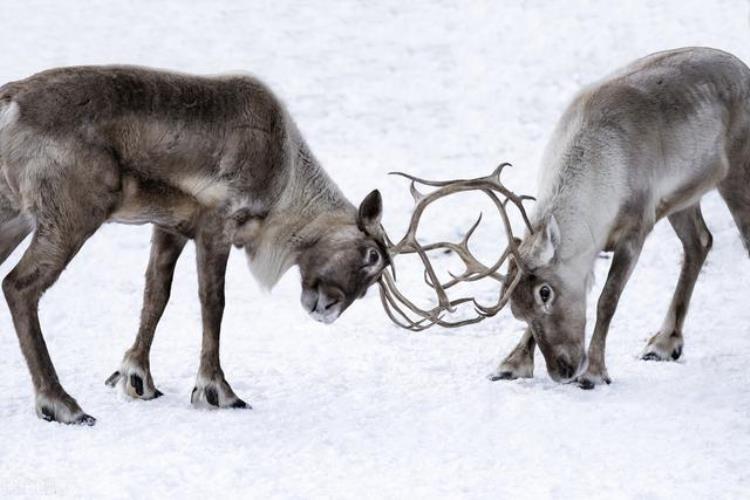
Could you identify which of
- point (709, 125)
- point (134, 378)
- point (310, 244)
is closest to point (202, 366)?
point (134, 378)

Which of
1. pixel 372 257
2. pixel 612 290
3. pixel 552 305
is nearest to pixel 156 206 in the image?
pixel 372 257

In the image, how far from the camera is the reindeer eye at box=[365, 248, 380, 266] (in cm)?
705

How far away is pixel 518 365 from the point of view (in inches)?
298

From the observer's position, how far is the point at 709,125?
800cm

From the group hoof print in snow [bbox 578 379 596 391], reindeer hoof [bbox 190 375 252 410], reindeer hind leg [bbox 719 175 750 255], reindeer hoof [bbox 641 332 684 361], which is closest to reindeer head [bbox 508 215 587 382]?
hoof print in snow [bbox 578 379 596 391]

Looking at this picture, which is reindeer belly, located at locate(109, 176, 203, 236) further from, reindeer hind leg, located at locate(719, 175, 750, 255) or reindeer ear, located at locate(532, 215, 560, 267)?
reindeer hind leg, located at locate(719, 175, 750, 255)

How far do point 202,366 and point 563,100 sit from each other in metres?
6.68

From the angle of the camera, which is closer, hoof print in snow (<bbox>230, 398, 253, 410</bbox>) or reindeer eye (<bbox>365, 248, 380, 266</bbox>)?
hoof print in snow (<bbox>230, 398, 253, 410</bbox>)

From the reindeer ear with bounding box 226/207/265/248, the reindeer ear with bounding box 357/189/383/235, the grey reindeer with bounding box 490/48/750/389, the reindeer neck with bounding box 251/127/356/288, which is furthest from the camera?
the grey reindeer with bounding box 490/48/750/389

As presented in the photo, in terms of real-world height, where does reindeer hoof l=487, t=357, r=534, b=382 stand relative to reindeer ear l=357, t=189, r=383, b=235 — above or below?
below

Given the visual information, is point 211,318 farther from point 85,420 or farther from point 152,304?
point 85,420

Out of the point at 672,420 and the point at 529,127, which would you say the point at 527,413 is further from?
the point at 529,127

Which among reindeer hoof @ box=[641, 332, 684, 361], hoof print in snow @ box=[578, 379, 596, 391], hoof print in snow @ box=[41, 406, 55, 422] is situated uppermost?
hoof print in snow @ box=[41, 406, 55, 422]

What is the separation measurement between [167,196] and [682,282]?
11.9 ft
